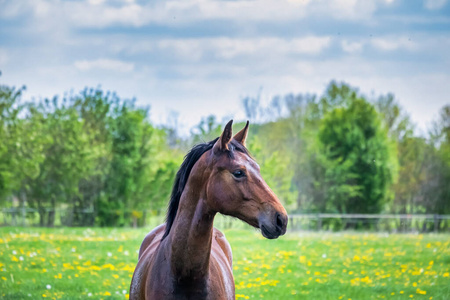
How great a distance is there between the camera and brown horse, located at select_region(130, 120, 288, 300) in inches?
149

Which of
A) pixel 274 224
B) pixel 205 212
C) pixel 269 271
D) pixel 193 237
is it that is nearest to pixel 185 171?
pixel 205 212

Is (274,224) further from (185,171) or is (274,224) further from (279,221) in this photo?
(185,171)

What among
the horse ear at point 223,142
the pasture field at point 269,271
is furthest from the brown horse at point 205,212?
the pasture field at point 269,271

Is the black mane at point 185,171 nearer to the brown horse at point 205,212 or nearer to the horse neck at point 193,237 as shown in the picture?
the brown horse at point 205,212

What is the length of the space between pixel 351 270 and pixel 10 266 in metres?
7.28

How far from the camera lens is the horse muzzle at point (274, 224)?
3.62 meters

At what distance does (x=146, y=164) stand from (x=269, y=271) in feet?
73.4

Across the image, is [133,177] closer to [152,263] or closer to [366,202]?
[366,202]

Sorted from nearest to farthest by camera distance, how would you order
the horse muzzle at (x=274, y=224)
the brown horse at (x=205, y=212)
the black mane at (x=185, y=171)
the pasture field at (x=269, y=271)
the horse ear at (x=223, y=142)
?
the horse muzzle at (x=274, y=224) < the brown horse at (x=205, y=212) < the horse ear at (x=223, y=142) < the black mane at (x=185, y=171) < the pasture field at (x=269, y=271)

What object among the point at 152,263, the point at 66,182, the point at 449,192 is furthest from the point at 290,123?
the point at 152,263

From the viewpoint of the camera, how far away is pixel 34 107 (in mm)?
33750

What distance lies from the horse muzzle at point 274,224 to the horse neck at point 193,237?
0.53 metres

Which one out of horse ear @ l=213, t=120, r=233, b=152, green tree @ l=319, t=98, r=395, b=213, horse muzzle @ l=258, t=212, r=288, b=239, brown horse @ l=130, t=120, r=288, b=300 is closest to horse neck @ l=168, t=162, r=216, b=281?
brown horse @ l=130, t=120, r=288, b=300

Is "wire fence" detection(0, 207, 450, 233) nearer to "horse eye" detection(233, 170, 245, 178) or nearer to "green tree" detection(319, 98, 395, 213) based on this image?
"green tree" detection(319, 98, 395, 213)
